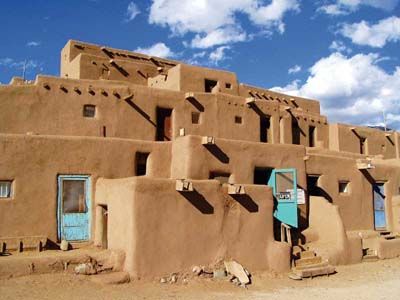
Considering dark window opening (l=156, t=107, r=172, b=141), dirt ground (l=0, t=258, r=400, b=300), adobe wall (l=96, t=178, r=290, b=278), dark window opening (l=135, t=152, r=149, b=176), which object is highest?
dark window opening (l=156, t=107, r=172, b=141)

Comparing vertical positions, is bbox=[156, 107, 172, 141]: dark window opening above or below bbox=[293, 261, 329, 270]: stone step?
above

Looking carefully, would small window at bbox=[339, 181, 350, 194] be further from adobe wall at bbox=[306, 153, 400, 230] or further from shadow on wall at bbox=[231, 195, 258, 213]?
shadow on wall at bbox=[231, 195, 258, 213]

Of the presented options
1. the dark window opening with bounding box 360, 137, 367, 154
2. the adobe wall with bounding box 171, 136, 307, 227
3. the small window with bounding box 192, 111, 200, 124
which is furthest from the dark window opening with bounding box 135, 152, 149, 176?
the dark window opening with bounding box 360, 137, 367, 154

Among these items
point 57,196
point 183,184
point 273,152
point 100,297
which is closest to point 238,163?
point 273,152

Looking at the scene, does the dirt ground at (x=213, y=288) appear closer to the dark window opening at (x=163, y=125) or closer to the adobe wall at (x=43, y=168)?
the adobe wall at (x=43, y=168)

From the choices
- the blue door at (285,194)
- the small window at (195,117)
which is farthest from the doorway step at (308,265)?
the small window at (195,117)

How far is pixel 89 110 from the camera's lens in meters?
18.3

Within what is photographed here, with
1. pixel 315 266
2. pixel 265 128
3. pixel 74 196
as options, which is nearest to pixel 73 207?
pixel 74 196

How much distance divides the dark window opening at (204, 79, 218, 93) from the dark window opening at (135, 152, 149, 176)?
720cm

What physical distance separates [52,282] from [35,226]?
3.22 m

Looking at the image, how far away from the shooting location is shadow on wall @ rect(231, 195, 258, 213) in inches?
567

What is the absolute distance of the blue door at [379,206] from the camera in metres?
21.7

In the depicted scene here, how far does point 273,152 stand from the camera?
17.2 meters

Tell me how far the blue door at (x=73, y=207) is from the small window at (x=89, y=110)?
145 inches
